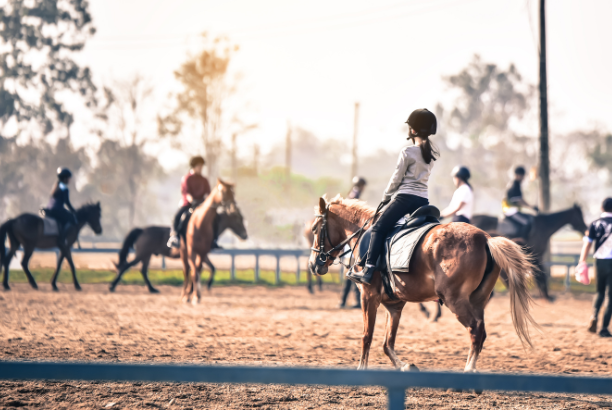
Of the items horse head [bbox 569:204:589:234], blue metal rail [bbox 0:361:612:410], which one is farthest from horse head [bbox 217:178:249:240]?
blue metal rail [bbox 0:361:612:410]

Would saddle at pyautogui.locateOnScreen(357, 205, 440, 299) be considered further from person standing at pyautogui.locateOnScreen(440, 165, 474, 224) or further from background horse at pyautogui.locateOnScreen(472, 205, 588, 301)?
background horse at pyautogui.locateOnScreen(472, 205, 588, 301)

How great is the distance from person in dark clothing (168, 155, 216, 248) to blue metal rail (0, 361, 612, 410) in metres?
12.2

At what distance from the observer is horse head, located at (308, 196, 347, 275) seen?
7.54 meters

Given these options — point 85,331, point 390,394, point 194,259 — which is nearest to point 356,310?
point 194,259

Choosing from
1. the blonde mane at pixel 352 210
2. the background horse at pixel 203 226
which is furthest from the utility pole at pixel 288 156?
the blonde mane at pixel 352 210

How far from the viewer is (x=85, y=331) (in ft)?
31.8

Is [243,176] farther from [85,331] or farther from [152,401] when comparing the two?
[152,401]

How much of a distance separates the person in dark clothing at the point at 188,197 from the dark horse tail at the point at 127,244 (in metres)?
2.40

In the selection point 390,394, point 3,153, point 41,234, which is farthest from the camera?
point 3,153

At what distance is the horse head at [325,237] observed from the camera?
7543 millimetres

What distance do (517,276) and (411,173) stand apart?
5.04 ft

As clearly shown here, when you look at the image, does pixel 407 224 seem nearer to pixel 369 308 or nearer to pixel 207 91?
pixel 369 308

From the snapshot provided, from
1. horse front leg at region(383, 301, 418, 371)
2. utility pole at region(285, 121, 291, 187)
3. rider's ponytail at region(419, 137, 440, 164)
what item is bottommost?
horse front leg at region(383, 301, 418, 371)

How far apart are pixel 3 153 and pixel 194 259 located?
34048mm
